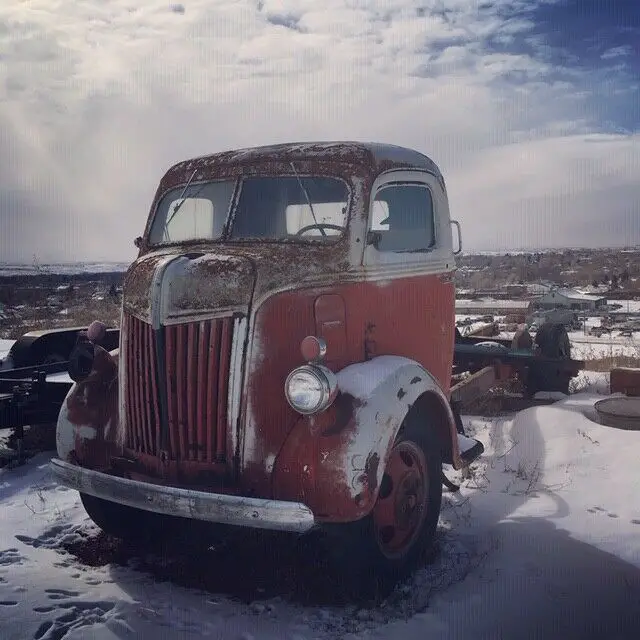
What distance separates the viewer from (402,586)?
335 centimetres

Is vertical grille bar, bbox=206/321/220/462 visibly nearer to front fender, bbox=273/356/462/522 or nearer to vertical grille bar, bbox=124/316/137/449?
front fender, bbox=273/356/462/522

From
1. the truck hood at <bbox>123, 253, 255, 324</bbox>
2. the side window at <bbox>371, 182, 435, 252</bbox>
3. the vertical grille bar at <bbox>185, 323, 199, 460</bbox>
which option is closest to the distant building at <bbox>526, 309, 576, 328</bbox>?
the side window at <bbox>371, 182, 435, 252</bbox>

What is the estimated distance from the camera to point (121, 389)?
3619mm

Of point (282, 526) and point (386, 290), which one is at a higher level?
point (386, 290)

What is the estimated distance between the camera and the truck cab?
299cm

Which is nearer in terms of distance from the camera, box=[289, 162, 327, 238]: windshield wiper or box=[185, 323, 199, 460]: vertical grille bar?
box=[185, 323, 199, 460]: vertical grille bar

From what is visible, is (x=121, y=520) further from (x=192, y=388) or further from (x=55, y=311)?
(x=55, y=311)

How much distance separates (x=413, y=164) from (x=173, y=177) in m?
1.64

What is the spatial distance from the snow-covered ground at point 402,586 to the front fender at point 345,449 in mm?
573

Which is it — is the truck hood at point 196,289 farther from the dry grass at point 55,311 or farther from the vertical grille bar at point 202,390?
the dry grass at point 55,311

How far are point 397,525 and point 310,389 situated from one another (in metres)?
1.01

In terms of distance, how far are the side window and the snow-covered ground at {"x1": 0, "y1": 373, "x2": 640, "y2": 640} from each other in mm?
1792

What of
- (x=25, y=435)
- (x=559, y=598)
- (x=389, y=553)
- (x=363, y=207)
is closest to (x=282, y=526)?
(x=389, y=553)

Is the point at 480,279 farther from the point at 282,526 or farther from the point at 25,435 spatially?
the point at 282,526
